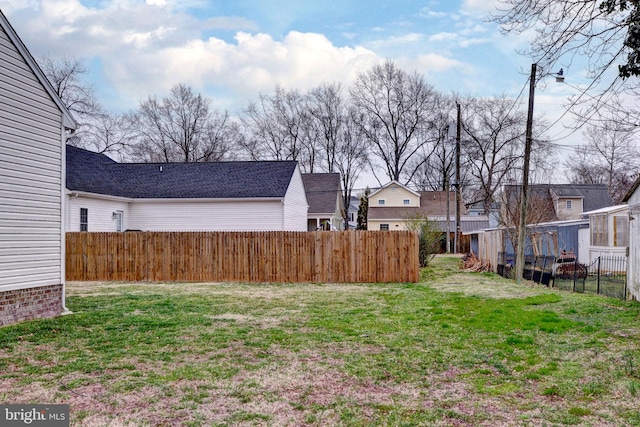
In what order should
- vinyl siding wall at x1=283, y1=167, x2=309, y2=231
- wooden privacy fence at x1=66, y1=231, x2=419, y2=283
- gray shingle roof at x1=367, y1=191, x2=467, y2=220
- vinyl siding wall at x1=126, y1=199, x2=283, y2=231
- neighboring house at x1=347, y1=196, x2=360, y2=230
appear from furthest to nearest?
1. neighboring house at x1=347, y1=196, x2=360, y2=230
2. gray shingle roof at x1=367, y1=191, x2=467, y2=220
3. vinyl siding wall at x1=283, y1=167, x2=309, y2=231
4. vinyl siding wall at x1=126, y1=199, x2=283, y2=231
5. wooden privacy fence at x1=66, y1=231, x2=419, y2=283

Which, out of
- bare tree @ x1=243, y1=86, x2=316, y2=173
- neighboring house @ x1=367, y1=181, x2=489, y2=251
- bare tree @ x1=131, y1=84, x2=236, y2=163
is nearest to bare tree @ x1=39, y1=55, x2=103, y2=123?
bare tree @ x1=131, y1=84, x2=236, y2=163

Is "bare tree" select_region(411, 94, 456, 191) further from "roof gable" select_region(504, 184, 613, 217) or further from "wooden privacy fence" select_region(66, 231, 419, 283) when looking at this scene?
"wooden privacy fence" select_region(66, 231, 419, 283)

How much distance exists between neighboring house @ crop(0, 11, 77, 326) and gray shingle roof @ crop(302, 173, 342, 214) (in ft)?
88.9

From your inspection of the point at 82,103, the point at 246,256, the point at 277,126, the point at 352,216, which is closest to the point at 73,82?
A: the point at 82,103

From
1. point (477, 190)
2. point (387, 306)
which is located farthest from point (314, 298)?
point (477, 190)

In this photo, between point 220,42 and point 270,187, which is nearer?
point 220,42

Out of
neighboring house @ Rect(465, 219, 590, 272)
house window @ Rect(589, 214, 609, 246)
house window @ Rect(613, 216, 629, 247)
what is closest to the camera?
house window @ Rect(613, 216, 629, 247)

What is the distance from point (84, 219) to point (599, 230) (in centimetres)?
1978

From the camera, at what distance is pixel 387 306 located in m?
10.5

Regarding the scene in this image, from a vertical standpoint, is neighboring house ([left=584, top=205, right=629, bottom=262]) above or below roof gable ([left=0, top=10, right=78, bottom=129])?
below

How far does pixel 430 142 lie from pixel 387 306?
37.0 meters

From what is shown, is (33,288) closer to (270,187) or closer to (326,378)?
(326,378)

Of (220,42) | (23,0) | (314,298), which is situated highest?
(220,42)

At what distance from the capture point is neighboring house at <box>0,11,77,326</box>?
8172mm
